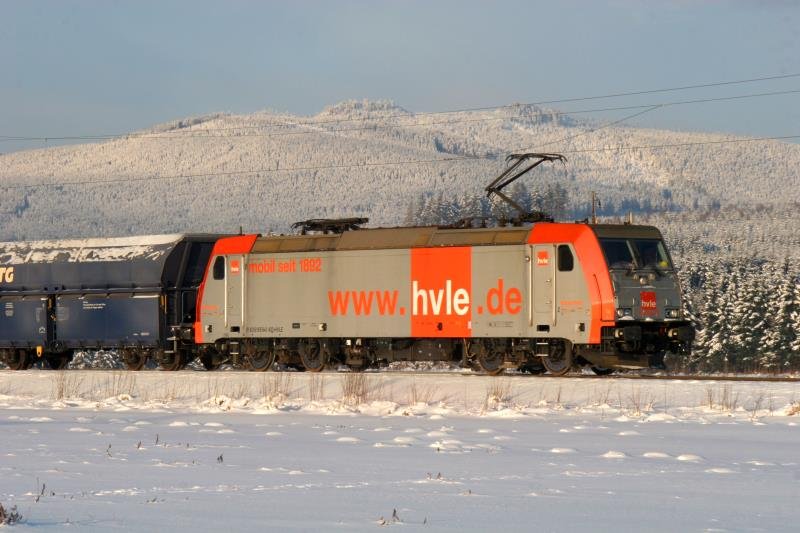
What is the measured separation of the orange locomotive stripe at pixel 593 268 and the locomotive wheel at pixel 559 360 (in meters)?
0.98

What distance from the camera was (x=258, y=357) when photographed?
34344 mm

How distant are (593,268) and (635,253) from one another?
51.3 inches

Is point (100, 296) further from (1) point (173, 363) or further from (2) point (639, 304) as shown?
(2) point (639, 304)

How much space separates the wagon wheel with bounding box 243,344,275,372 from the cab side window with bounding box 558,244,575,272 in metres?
9.09

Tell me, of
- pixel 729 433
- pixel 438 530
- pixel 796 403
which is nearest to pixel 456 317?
pixel 796 403

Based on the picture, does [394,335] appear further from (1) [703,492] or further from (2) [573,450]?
(1) [703,492]

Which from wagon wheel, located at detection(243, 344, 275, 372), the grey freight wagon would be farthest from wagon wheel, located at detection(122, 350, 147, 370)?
wagon wheel, located at detection(243, 344, 275, 372)

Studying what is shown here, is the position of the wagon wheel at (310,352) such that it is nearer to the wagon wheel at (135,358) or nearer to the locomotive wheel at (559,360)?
the wagon wheel at (135,358)

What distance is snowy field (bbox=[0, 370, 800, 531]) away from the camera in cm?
989

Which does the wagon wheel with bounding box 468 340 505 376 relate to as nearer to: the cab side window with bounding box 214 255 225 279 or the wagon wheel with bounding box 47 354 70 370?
the cab side window with bounding box 214 255 225 279

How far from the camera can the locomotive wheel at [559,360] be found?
93.1 feet

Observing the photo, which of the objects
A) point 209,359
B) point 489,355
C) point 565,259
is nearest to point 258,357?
point 209,359

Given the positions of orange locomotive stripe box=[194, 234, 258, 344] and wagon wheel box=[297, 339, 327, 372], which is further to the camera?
orange locomotive stripe box=[194, 234, 258, 344]

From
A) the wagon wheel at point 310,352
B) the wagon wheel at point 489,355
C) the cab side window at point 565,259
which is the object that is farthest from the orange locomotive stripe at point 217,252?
the cab side window at point 565,259
